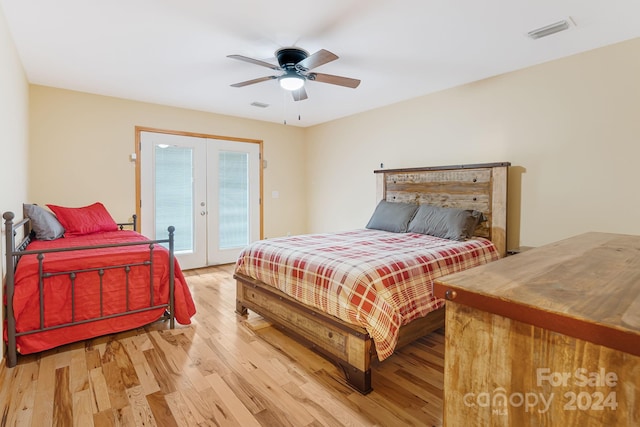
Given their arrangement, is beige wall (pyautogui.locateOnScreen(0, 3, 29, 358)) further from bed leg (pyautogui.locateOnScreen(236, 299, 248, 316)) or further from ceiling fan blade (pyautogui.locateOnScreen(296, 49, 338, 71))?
ceiling fan blade (pyautogui.locateOnScreen(296, 49, 338, 71))

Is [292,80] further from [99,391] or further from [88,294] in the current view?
[99,391]

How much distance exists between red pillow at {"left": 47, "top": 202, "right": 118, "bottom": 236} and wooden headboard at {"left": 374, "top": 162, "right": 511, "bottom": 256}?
3415mm

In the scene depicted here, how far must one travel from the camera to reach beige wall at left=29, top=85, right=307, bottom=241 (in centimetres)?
373

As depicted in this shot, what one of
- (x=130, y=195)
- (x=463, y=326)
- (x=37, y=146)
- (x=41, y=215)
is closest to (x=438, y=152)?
(x=463, y=326)

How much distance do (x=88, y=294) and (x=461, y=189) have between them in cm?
361

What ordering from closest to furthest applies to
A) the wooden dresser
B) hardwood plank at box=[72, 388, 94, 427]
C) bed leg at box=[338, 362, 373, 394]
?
the wooden dresser
hardwood plank at box=[72, 388, 94, 427]
bed leg at box=[338, 362, 373, 394]

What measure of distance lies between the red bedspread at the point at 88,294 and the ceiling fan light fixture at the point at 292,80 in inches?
69.7

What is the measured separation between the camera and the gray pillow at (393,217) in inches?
146

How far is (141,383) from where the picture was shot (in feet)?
6.47

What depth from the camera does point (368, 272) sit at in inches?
79.1

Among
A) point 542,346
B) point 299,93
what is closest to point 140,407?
point 542,346

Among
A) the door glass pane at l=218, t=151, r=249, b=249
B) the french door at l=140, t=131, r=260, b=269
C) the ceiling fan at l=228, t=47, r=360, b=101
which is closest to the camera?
the ceiling fan at l=228, t=47, r=360, b=101

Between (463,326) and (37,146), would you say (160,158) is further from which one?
(463,326)

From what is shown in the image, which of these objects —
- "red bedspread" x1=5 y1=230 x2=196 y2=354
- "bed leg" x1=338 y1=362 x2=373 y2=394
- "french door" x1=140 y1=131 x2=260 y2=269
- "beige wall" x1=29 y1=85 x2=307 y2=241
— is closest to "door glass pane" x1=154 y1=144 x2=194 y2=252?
"french door" x1=140 y1=131 x2=260 y2=269
